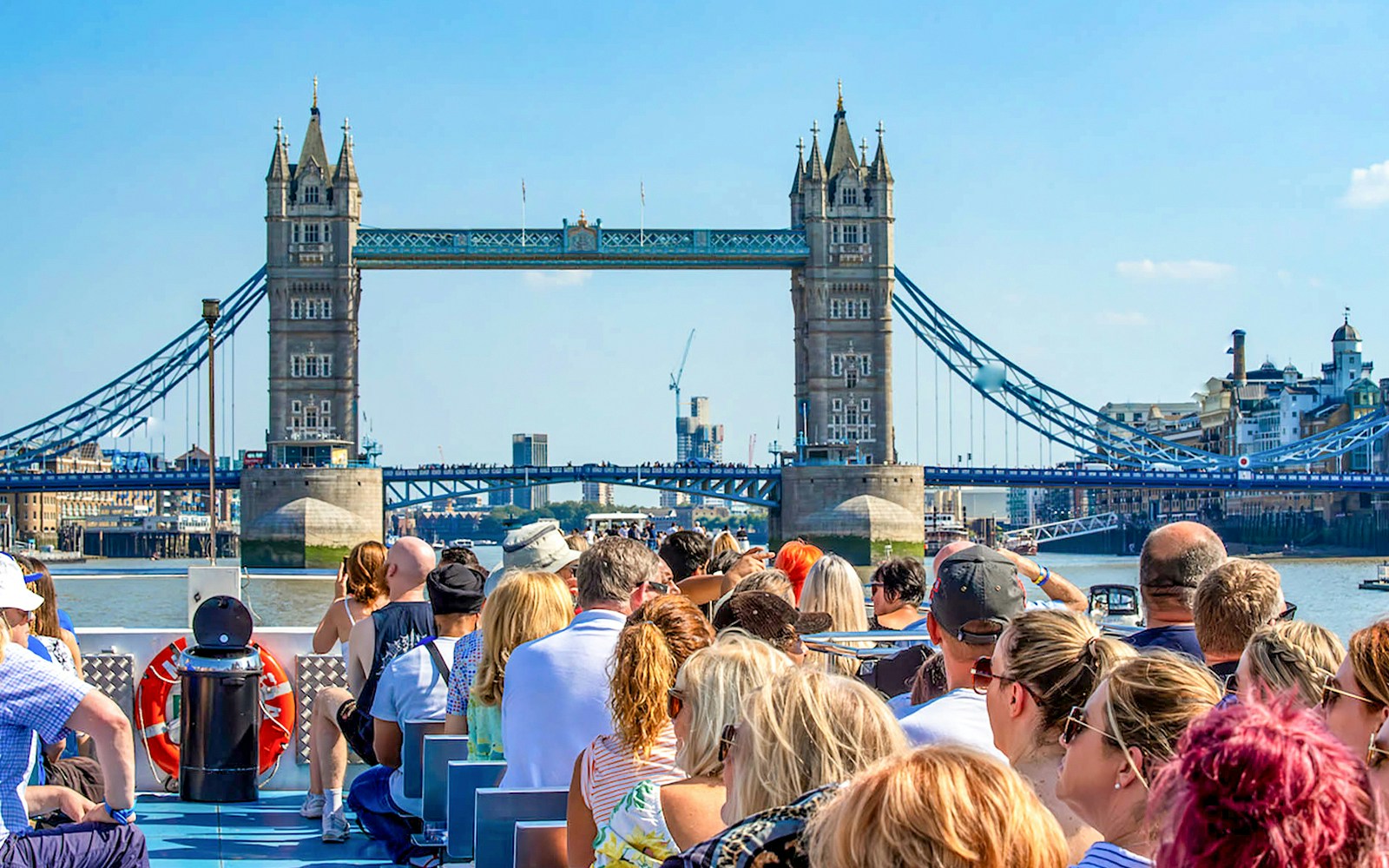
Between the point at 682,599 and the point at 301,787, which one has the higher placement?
the point at 682,599

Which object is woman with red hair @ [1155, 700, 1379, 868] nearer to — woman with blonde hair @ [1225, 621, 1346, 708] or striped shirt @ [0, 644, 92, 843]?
woman with blonde hair @ [1225, 621, 1346, 708]

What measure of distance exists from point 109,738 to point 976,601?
5.49 feet

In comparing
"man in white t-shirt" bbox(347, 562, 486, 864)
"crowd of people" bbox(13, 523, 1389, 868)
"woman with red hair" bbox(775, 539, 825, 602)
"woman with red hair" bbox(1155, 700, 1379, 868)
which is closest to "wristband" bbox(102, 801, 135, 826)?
"crowd of people" bbox(13, 523, 1389, 868)

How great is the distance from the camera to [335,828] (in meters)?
5.20

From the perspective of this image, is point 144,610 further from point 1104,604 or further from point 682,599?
point 682,599

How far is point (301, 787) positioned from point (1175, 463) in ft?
178

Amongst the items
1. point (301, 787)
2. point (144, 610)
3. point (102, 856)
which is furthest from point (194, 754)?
point (144, 610)

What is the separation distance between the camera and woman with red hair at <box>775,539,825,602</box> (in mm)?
6934

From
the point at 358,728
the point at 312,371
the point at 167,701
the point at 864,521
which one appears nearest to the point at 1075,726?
the point at 358,728

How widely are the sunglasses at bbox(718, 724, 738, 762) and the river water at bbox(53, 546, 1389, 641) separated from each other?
16122 mm

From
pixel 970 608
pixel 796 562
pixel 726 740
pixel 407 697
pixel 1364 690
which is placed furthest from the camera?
pixel 796 562

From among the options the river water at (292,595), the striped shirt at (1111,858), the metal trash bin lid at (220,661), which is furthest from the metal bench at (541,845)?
the river water at (292,595)

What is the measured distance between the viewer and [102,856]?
3084 mm

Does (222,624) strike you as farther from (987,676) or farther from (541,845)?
(987,676)
